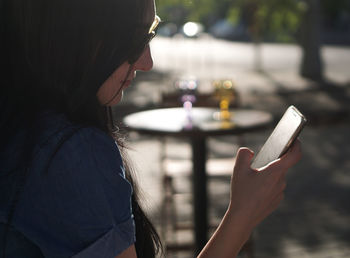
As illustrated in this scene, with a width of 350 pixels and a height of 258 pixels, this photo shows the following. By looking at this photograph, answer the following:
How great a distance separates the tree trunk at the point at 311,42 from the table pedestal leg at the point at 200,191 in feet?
38.5

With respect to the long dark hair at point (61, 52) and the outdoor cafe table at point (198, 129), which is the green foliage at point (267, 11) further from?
the long dark hair at point (61, 52)

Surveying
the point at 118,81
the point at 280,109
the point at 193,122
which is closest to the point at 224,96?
the point at 193,122

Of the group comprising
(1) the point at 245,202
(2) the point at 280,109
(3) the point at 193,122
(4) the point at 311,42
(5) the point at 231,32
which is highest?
(1) the point at 245,202

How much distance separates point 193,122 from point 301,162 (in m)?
4.05

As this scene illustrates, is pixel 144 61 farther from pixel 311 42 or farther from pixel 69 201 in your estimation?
pixel 311 42

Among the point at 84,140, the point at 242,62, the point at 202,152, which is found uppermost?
the point at 84,140

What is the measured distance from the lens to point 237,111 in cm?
471

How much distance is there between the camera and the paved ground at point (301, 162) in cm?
514

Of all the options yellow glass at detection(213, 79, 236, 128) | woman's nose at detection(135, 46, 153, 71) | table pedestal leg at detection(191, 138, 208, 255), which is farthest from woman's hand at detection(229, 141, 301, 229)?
yellow glass at detection(213, 79, 236, 128)

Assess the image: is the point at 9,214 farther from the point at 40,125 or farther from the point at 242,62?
the point at 242,62

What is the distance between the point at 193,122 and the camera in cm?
417

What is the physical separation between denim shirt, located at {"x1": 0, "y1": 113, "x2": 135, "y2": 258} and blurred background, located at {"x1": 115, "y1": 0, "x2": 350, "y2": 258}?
0.45 meters

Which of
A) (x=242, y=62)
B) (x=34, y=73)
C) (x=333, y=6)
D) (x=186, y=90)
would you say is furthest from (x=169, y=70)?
(x=34, y=73)

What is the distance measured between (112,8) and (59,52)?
12cm
